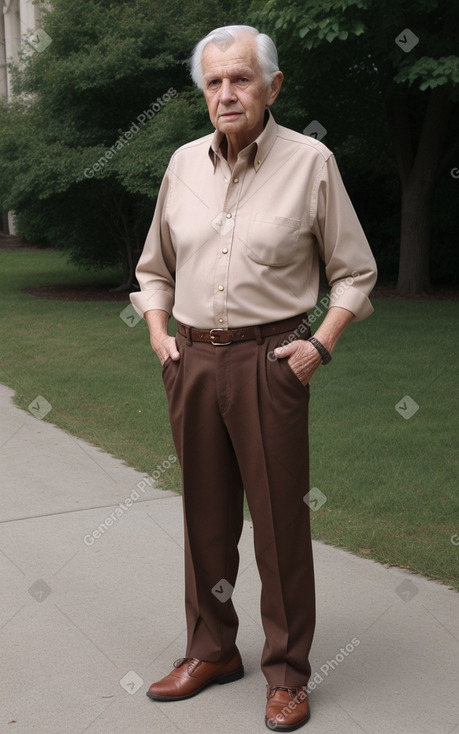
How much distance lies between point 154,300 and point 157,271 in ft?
Result: 0.36

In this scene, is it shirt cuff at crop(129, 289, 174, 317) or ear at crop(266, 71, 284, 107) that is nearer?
ear at crop(266, 71, 284, 107)

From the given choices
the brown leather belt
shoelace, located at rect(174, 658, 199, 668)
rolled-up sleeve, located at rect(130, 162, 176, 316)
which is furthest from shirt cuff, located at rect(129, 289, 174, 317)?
shoelace, located at rect(174, 658, 199, 668)

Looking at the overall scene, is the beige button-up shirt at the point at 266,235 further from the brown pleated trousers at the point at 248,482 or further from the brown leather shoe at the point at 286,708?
the brown leather shoe at the point at 286,708

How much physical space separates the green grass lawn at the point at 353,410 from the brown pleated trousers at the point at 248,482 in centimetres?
143

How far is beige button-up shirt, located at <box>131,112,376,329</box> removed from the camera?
3088 millimetres

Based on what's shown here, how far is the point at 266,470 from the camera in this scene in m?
3.19

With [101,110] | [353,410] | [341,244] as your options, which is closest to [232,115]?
[341,244]

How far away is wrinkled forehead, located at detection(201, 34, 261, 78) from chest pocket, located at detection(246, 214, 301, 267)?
46 centimetres

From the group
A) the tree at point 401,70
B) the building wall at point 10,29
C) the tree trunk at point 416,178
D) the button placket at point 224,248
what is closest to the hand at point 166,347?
the button placket at point 224,248

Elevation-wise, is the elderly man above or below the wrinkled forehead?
below

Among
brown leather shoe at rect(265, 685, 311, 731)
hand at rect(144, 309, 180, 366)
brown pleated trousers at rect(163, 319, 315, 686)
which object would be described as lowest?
brown leather shoe at rect(265, 685, 311, 731)

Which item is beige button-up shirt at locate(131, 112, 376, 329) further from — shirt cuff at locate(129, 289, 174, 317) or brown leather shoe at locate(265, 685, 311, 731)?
brown leather shoe at locate(265, 685, 311, 731)

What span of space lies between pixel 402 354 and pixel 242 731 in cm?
844

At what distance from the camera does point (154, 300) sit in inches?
137
